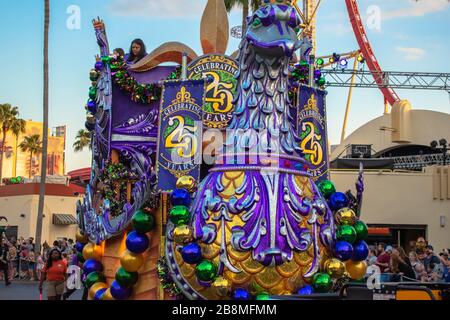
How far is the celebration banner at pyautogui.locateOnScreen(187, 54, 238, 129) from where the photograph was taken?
9641 mm

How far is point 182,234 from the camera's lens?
7676 mm

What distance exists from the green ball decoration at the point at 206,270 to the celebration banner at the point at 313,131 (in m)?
3.00

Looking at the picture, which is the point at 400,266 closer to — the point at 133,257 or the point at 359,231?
the point at 359,231

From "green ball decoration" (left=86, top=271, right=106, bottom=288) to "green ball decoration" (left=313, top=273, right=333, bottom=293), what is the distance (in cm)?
297

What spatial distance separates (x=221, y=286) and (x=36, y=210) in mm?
28486

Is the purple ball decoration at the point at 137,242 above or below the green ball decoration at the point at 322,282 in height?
above

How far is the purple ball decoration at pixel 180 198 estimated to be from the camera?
8.00 metres

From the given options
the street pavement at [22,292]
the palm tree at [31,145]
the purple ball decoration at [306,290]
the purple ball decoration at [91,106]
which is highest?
the palm tree at [31,145]

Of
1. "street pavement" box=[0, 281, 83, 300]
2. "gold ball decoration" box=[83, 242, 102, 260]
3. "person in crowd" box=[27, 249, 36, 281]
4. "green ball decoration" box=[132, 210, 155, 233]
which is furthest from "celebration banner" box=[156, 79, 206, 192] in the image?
"person in crowd" box=[27, 249, 36, 281]

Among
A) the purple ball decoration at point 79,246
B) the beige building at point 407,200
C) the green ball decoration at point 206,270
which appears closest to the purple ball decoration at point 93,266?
the purple ball decoration at point 79,246

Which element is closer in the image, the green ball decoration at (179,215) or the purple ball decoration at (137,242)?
the green ball decoration at (179,215)

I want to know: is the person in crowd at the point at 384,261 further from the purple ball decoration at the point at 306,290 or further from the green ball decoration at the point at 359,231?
the purple ball decoration at the point at 306,290
